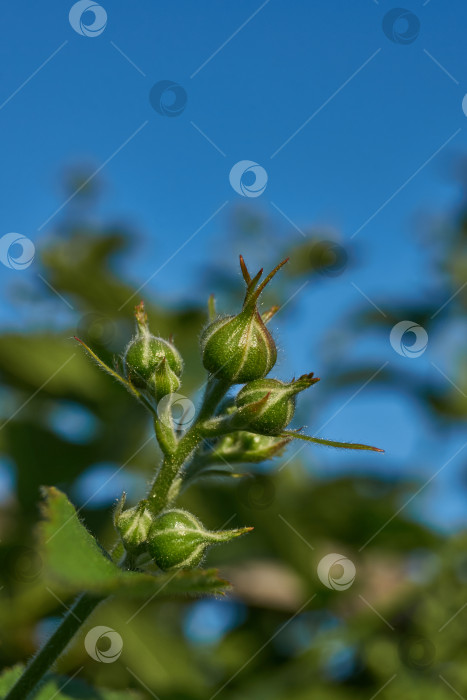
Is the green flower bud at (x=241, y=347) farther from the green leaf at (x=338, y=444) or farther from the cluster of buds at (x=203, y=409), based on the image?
the green leaf at (x=338, y=444)

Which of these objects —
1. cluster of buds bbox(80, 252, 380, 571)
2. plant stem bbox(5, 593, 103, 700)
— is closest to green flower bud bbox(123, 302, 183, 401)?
cluster of buds bbox(80, 252, 380, 571)

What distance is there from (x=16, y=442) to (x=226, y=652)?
1.17m

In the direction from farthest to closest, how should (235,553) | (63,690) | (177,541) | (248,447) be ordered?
(235,553) < (63,690) < (248,447) < (177,541)

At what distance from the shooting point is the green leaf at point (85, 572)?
1.01 m

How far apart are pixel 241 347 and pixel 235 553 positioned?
6.38 ft

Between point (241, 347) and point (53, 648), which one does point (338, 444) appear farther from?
point (53, 648)

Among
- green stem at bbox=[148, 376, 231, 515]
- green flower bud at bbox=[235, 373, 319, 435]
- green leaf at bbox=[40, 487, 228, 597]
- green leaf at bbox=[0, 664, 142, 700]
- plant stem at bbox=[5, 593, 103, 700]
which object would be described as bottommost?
green leaf at bbox=[0, 664, 142, 700]

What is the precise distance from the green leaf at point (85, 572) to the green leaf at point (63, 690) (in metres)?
0.62

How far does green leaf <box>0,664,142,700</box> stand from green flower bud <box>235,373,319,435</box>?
75cm

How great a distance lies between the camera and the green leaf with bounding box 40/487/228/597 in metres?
1.01

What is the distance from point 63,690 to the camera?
5.61 ft

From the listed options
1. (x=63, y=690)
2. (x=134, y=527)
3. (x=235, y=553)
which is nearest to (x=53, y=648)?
(x=134, y=527)

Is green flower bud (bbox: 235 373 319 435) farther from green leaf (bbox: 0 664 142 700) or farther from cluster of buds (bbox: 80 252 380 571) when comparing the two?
green leaf (bbox: 0 664 142 700)

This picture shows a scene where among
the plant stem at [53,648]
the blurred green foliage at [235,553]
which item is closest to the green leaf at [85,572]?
the plant stem at [53,648]
